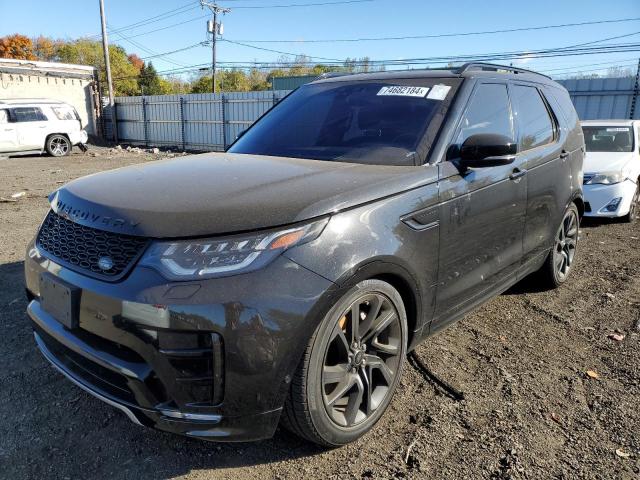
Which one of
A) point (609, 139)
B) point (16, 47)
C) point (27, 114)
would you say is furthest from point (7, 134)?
point (16, 47)

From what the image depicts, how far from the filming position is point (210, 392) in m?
1.96

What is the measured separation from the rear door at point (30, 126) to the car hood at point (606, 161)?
1831cm

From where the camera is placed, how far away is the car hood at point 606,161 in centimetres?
733

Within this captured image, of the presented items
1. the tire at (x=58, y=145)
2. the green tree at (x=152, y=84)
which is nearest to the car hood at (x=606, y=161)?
the tire at (x=58, y=145)

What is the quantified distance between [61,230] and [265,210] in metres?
1.06

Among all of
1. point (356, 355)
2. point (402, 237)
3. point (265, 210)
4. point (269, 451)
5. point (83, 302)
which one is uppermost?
point (265, 210)

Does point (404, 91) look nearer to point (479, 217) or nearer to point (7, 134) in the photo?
point (479, 217)

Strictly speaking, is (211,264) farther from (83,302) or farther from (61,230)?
(61,230)

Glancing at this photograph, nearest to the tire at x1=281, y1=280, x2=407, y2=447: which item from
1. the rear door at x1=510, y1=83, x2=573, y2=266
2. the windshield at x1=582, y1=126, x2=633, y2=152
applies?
the rear door at x1=510, y1=83, x2=573, y2=266

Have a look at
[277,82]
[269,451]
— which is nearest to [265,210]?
[269,451]

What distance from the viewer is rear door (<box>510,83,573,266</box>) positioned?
143 inches

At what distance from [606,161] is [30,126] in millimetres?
18718

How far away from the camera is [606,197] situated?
7.32 metres

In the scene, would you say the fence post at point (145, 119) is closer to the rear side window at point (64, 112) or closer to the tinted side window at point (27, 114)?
the rear side window at point (64, 112)
